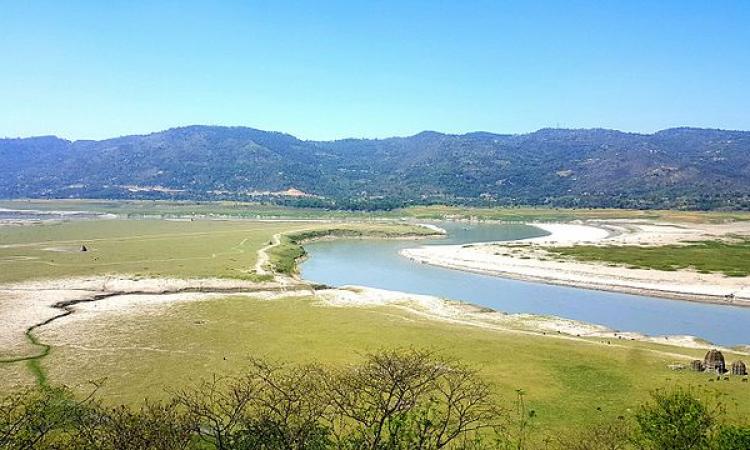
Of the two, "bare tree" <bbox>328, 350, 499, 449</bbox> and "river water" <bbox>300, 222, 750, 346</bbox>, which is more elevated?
"bare tree" <bbox>328, 350, 499, 449</bbox>

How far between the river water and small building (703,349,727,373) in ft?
30.5

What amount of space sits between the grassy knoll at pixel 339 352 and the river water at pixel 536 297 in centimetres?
890

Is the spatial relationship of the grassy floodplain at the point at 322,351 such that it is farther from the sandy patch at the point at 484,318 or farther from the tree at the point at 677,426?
the tree at the point at 677,426

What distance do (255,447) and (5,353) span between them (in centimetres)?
2009

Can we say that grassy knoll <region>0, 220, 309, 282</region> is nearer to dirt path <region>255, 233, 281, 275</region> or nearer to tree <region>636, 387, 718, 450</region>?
dirt path <region>255, 233, 281, 275</region>

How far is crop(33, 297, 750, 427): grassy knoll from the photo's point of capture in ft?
71.3

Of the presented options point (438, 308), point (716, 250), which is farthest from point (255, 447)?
point (716, 250)

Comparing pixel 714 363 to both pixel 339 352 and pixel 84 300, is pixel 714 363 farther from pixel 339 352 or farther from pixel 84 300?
pixel 84 300

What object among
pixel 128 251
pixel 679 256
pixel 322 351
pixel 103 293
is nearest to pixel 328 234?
pixel 128 251

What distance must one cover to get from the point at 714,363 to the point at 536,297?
22222 millimetres

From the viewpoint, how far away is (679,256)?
63625 mm

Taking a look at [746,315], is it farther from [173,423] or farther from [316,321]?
→ [173,423]

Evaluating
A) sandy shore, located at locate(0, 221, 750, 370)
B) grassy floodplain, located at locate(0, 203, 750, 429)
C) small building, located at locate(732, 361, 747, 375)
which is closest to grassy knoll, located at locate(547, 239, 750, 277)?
sandy shore, located at locate(0, 221, 750, 370)

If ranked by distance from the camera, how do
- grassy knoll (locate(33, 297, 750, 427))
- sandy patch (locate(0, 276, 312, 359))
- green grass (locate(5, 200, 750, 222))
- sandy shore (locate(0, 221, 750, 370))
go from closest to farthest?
grassy knoll (locate(33, 297, 750, 427)) → sandy shore (locate(0, 221, 750, 370)) → sandy patch (locate(0, 276, 312, 359)) → green grass (locate(5, 200, 750, 222))
